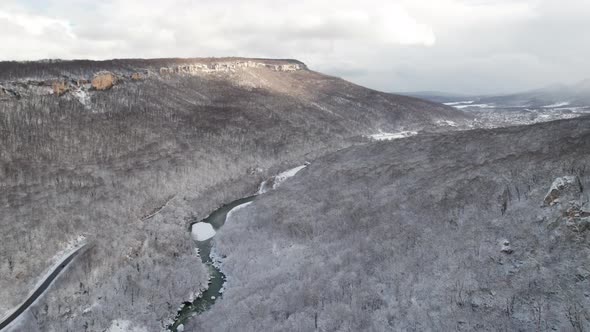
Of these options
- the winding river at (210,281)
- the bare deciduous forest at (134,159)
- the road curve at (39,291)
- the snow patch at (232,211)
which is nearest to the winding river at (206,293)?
the winding river at (210,281)

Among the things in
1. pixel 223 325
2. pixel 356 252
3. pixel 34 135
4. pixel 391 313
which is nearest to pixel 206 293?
pixel 223 325

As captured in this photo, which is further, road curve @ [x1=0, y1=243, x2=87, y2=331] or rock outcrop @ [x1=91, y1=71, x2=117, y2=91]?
rock outcrop @ [x1=91, y1=71, x2=117, y2=91]

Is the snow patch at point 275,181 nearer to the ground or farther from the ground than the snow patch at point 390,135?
nearer to the ground

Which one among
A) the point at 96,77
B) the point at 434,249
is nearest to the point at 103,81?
the point at 96,77

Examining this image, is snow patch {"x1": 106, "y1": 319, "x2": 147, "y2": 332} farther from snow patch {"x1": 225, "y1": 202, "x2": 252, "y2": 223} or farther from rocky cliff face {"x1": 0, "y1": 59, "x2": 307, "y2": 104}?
rocky cliff face {"x1": 0, "y1": 59, "x2": 307, "y2": 104}

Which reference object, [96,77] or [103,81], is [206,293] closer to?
[103,81]

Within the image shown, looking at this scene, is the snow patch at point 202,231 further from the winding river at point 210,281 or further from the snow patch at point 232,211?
the snow patch at point 232,211

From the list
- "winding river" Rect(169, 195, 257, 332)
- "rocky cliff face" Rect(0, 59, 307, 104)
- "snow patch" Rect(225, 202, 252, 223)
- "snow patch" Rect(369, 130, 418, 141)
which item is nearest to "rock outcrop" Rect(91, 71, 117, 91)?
"rocky cliff face" Rect(0, 59, 307, 104)
